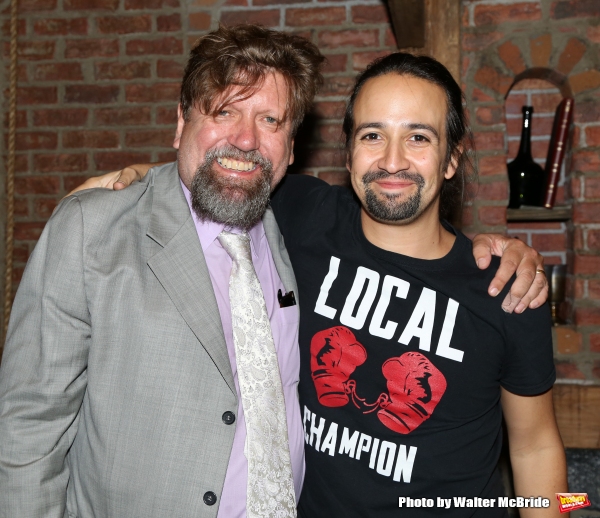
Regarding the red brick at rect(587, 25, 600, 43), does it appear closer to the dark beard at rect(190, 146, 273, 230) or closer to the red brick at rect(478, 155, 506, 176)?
the red brick at rect(478, 155, 506, 176)

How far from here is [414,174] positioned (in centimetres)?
142

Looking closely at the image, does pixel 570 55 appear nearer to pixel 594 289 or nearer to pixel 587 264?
pixel 587 264

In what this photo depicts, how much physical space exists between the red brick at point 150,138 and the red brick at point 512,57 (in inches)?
59.7

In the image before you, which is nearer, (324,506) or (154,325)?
(154,325)

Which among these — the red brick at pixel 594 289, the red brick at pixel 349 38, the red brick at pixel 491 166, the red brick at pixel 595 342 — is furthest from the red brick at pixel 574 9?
the red brick at pixel 595 342

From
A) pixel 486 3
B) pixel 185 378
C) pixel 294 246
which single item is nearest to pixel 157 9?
pixel 486 3

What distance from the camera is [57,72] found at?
278 centimetres

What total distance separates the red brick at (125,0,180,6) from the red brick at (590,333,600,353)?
239 centimetres

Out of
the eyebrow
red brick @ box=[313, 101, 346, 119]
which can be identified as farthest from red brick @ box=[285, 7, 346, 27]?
the eyebrow

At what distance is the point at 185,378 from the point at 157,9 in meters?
2.11

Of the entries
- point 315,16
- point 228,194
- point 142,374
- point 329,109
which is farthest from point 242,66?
point 315,16

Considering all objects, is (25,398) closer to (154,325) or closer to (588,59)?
(154,325)

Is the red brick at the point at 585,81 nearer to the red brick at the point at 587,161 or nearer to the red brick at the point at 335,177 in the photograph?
the red brick at the point at 587,161

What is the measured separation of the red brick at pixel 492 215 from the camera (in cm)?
254
